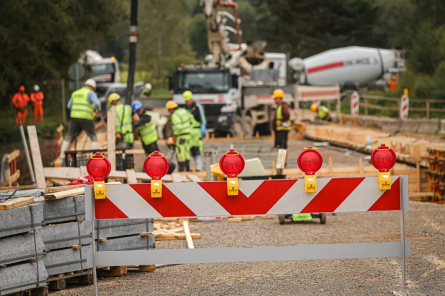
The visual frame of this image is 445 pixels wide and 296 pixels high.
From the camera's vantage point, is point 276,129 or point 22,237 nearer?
point 22,237

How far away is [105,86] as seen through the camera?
4553 cm

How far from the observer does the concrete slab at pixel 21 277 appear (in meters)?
7.72

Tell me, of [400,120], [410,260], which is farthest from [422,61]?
[410,260]

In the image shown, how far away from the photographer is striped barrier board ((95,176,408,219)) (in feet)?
23.2

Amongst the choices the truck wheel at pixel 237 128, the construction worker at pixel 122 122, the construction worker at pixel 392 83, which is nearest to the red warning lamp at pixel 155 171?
the construction worker at pixel 122 122

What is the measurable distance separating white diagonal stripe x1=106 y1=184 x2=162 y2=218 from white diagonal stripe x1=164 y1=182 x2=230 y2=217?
231 mm

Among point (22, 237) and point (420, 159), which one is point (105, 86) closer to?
point (420, 159)

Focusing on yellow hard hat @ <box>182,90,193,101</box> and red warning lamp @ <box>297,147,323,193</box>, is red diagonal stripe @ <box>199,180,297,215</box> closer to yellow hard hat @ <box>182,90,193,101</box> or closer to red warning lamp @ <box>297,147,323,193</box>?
red warning lamp @ <box>297,147,323,193</box>

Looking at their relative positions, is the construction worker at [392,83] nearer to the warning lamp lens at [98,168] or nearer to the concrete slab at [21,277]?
the concrete slab at [21,277]

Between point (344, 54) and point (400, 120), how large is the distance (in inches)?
819

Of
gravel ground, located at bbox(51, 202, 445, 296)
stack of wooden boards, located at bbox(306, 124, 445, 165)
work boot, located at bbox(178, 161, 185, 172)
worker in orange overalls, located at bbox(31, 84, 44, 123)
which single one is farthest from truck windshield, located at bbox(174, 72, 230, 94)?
gravel ground, located at bbox(51, 202, 445, 296)

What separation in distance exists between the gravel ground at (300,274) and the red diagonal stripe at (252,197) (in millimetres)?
1306

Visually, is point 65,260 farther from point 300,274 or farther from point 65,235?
point 300,274

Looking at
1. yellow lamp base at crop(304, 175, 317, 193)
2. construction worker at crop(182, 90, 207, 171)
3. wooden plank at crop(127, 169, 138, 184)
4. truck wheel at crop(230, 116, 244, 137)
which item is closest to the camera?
yellow lamp base at crop(304, 175, 317, 193)
